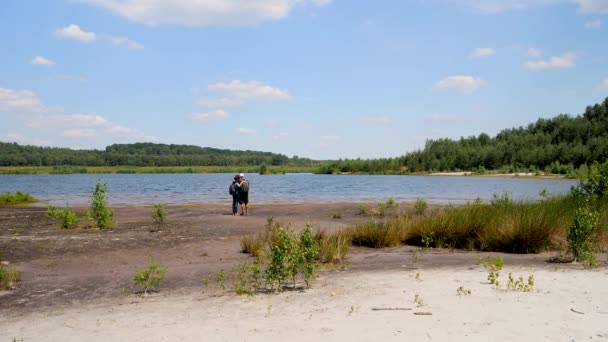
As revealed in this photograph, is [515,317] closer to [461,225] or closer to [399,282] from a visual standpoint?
[399,282]

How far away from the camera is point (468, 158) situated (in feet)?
401

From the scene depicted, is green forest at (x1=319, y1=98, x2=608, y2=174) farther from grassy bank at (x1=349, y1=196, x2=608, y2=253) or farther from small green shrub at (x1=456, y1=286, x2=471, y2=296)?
small green shrub at (x1=456, y1=286, x2=471, y2=296)

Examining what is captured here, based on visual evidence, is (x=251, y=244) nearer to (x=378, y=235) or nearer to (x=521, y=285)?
(x=378, y=235)

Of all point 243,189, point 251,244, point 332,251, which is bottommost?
point 251,244

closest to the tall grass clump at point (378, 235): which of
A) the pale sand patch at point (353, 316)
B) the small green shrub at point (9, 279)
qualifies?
the pale sand patch at point (353, 316)

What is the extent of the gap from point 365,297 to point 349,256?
203 inches

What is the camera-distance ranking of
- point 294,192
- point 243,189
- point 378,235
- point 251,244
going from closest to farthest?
point 251,244
point 378,235
point 243,189
point 294,192

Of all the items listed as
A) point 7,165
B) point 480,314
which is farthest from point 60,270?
point 7,165

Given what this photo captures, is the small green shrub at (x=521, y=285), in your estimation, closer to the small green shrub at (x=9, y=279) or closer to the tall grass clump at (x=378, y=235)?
the tall grass clump at (x=378, y=235)

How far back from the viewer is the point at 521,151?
4397 inches

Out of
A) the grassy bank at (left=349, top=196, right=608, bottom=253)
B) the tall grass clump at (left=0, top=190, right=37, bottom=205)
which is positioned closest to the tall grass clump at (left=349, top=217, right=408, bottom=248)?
the grassy bank at (left=349, top=196, right=608, bottom=253)

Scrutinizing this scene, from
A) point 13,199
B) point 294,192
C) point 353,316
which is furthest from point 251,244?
point 294,192

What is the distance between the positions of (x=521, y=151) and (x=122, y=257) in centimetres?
11390

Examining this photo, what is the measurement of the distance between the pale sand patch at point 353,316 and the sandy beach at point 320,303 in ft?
0.06
